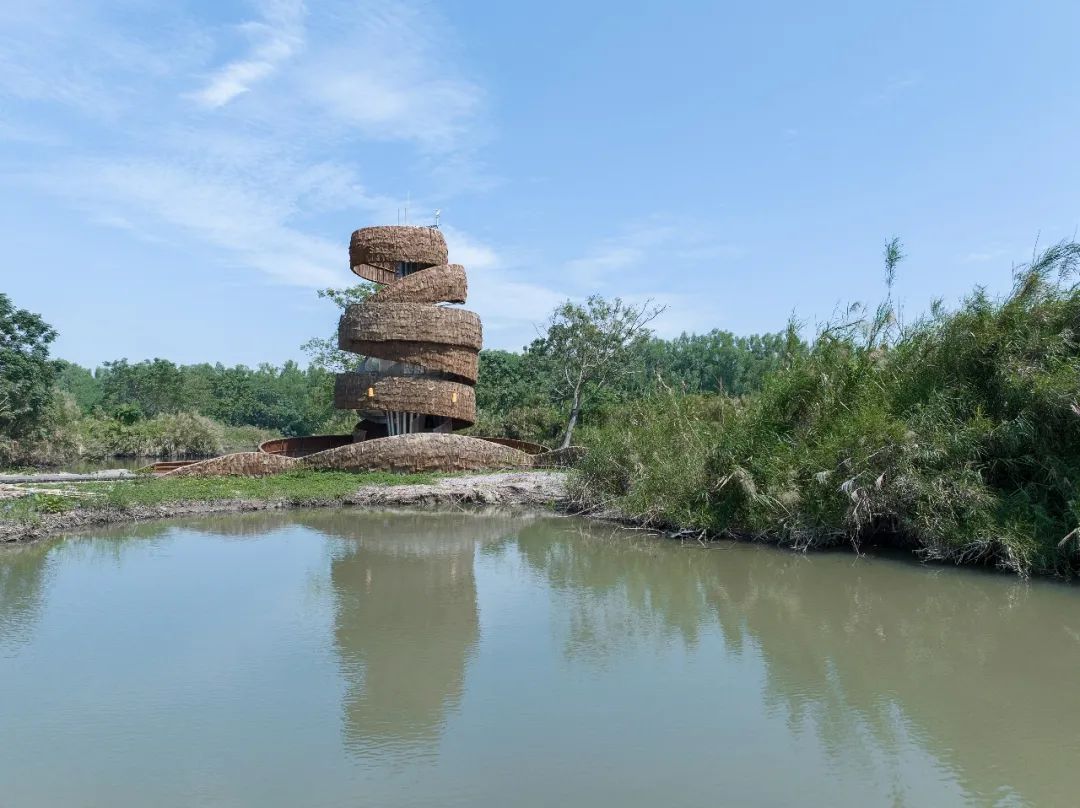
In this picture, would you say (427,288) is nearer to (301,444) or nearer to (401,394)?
(401,394)

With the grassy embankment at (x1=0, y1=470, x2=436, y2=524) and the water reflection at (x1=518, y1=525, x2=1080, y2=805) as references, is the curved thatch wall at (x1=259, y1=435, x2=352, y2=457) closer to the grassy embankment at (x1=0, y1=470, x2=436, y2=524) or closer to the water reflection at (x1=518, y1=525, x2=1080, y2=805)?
the grassy embankment at (x1=0, y1=470, x2=436, y2=524)

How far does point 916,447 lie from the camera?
28.9 ft

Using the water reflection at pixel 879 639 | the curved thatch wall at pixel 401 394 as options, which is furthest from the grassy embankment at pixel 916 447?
the curved thatch wall at pixel 401 394

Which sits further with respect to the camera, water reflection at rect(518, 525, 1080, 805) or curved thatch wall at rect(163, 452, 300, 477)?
curved thatch wall at rect(163, 452, 300, 477)

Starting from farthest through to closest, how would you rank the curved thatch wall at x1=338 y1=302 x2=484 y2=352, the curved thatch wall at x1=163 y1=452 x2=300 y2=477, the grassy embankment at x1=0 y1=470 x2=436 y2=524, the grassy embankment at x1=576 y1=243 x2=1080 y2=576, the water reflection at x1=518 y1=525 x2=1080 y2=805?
1. the curved thatch wall at x1=338 y1=302 x2=484 y2=352
2. the curved thatch wall at x1=163 y1=452 x2=300 y2=477
3. the grassy embankment at x1=0 y1=470 x2=436 y2=524
4. the grassy embankment at x1=576 y1=243 x2=1080 y2=576
5. the water reflection at x1=518 y1=525 x2=1080 y2=805

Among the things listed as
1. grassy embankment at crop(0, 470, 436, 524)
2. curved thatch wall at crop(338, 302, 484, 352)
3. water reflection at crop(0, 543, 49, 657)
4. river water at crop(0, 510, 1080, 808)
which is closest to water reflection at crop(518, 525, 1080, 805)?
river water at crop(0, 510, 1080, 808)

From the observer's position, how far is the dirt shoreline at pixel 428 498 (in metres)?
11.9

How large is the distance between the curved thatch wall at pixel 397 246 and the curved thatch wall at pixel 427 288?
70cm

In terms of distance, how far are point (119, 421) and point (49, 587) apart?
75.2 feet

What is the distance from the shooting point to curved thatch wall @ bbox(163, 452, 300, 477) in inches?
598

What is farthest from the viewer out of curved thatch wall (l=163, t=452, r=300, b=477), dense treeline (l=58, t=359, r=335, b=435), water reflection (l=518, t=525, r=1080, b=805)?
dense treeline (l=58, t=359, r=335, b=435)

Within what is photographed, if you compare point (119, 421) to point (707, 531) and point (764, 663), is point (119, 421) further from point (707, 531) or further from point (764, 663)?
point (764, 663)

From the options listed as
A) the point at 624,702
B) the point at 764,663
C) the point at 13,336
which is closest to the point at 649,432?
the point at 764,663

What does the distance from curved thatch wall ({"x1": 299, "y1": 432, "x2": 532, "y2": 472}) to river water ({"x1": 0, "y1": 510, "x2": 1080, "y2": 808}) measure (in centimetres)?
680
